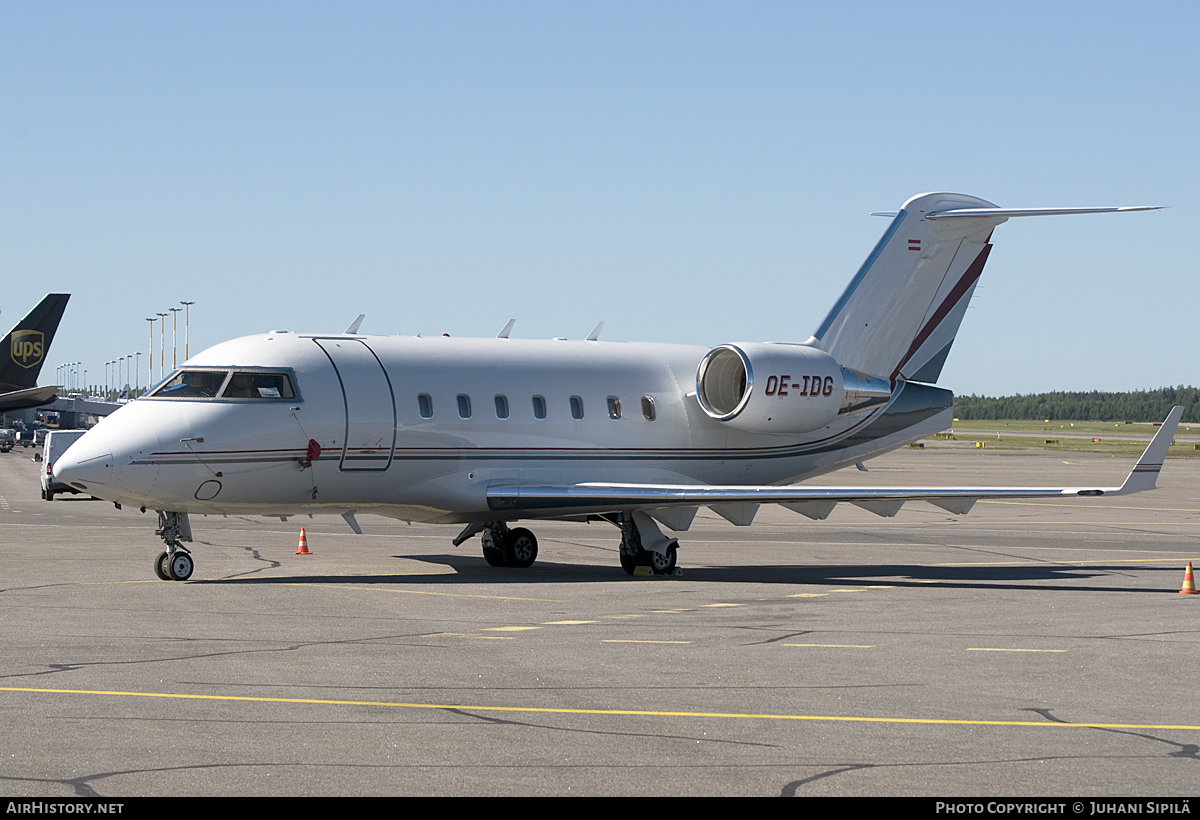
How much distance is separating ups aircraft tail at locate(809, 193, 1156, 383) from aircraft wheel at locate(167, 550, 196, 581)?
489 inches

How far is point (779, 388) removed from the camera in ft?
81.5

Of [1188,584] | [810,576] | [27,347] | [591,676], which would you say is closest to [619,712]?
[591,676]

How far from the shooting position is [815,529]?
110 ft

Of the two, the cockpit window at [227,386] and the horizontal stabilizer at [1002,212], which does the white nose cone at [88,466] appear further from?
→ the horizontal stabilizer at [1002,212]

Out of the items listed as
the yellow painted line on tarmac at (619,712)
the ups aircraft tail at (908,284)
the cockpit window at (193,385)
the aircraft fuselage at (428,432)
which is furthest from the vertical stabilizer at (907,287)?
the yellow painted line on tarmac at (619,712)

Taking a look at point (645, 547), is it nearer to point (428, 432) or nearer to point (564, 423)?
point (564, 423)

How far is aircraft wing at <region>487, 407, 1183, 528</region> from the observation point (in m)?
21.0

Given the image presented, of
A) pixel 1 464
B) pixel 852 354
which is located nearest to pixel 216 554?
pixel 852 354

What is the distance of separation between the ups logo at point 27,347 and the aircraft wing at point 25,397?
4.65ft

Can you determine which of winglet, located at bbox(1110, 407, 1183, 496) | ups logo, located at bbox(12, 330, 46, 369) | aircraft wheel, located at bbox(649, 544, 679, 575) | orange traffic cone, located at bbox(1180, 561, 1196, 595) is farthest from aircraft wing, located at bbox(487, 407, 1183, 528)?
ups logo, located at bbox(12, 330, 46, 369)

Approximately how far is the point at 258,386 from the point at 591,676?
34.2ft

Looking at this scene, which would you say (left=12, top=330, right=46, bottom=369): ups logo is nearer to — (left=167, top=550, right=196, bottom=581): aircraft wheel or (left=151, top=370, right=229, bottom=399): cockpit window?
(left=151, top=370, right=229, bottom=399): cockpit window

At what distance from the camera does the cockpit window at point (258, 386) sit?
20734 mm

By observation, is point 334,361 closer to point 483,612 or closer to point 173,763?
point 483,612
